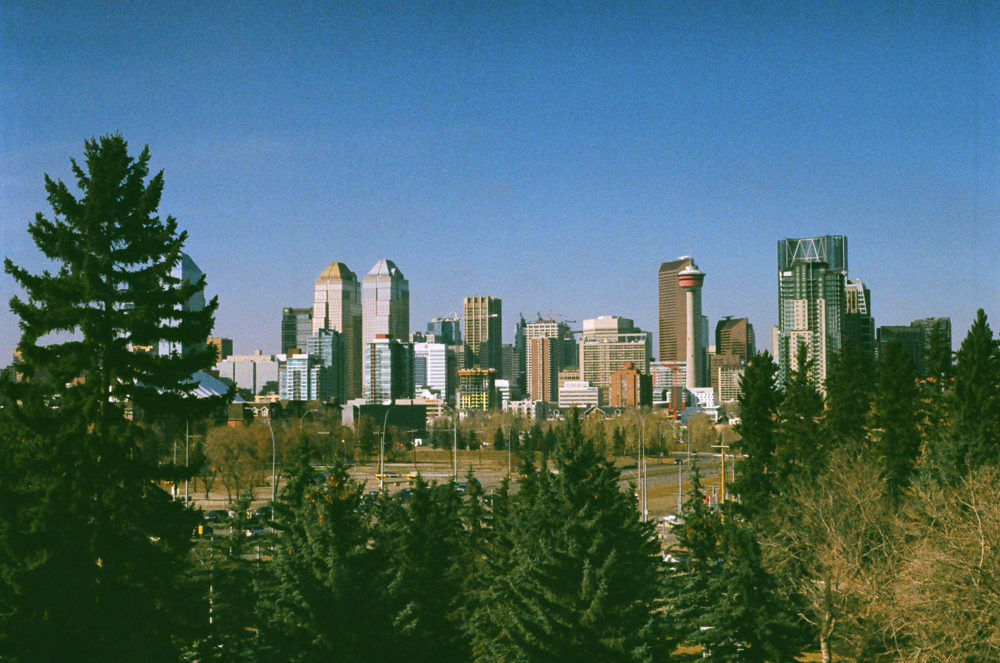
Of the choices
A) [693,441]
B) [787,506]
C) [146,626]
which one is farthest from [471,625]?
[693,441]

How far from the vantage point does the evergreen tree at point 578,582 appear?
829 inches

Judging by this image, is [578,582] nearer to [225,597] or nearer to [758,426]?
[225,597]

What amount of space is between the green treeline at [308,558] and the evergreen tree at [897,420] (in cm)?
1592

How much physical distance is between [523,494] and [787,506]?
31.7ft

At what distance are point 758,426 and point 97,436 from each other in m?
29.8

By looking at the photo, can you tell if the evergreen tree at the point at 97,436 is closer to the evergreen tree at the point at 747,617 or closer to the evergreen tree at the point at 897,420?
the evergreen tree at the point at 747,617

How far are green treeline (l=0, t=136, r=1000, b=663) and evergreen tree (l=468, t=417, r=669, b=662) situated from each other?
0.06 metres

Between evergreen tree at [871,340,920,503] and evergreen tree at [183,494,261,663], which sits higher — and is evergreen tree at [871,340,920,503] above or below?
above

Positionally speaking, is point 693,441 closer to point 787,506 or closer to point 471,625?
point 787,506

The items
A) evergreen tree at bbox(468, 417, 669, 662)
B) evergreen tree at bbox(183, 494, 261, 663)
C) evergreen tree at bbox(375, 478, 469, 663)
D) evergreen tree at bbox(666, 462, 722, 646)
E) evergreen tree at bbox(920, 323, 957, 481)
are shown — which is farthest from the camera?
evergreen tree at bbox(920, 323, 957, 481)

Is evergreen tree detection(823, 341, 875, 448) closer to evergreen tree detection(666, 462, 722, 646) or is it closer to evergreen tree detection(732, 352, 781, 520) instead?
evergreen tree detection(732, 352, 781, 520)

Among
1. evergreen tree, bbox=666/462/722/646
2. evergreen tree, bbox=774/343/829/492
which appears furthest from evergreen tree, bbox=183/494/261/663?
evergreen tree, bbox=774/343/829/492

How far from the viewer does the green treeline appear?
18.1 metres

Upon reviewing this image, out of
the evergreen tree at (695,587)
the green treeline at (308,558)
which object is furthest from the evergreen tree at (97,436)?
the evergreen tree at (695,587)
